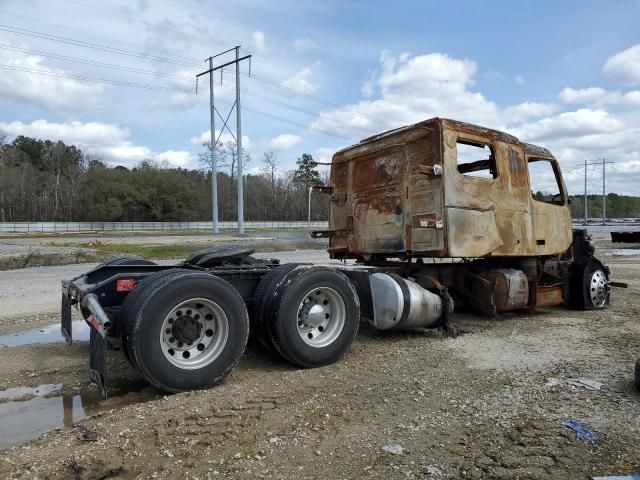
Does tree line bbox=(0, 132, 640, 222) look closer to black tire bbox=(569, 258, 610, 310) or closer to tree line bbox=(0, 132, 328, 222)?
tree line bbox=(0, 132, 328, 222)

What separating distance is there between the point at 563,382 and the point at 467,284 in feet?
9.54

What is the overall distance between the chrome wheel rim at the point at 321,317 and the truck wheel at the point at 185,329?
74 centimetres

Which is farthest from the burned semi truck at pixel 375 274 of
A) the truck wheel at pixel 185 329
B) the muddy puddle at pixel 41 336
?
the muddy puddle at pixel 41 336

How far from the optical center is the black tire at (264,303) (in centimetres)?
523

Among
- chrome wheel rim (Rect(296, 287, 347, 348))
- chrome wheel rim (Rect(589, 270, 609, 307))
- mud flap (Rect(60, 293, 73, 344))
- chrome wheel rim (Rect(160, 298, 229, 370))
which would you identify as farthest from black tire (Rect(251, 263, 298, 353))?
chrome wheel rim (Rect(589, 270, 609, 307))

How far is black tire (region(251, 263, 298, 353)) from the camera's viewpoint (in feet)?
17.2

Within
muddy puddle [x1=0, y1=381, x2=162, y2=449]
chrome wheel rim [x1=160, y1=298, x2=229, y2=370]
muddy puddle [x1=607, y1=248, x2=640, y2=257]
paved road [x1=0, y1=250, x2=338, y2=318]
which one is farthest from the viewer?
muddy puddle [x1=607, y1=248, x2=640, y2=257]

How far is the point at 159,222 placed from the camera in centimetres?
7388

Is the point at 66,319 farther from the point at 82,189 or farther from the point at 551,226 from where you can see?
the point at 82,189

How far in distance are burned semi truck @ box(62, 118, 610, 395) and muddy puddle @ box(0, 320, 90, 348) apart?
4.18 ft

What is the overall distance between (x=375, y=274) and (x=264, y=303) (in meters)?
Result: 1.68

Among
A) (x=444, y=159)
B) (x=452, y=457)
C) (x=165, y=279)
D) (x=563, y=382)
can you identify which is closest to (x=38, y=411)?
(x=165, y=279)

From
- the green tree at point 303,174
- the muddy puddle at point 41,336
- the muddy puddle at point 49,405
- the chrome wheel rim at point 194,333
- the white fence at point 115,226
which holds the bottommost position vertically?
the muddy puddle at point 49,405

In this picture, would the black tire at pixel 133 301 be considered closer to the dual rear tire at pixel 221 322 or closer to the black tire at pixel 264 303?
the dual rear tire at pixel 221 322
